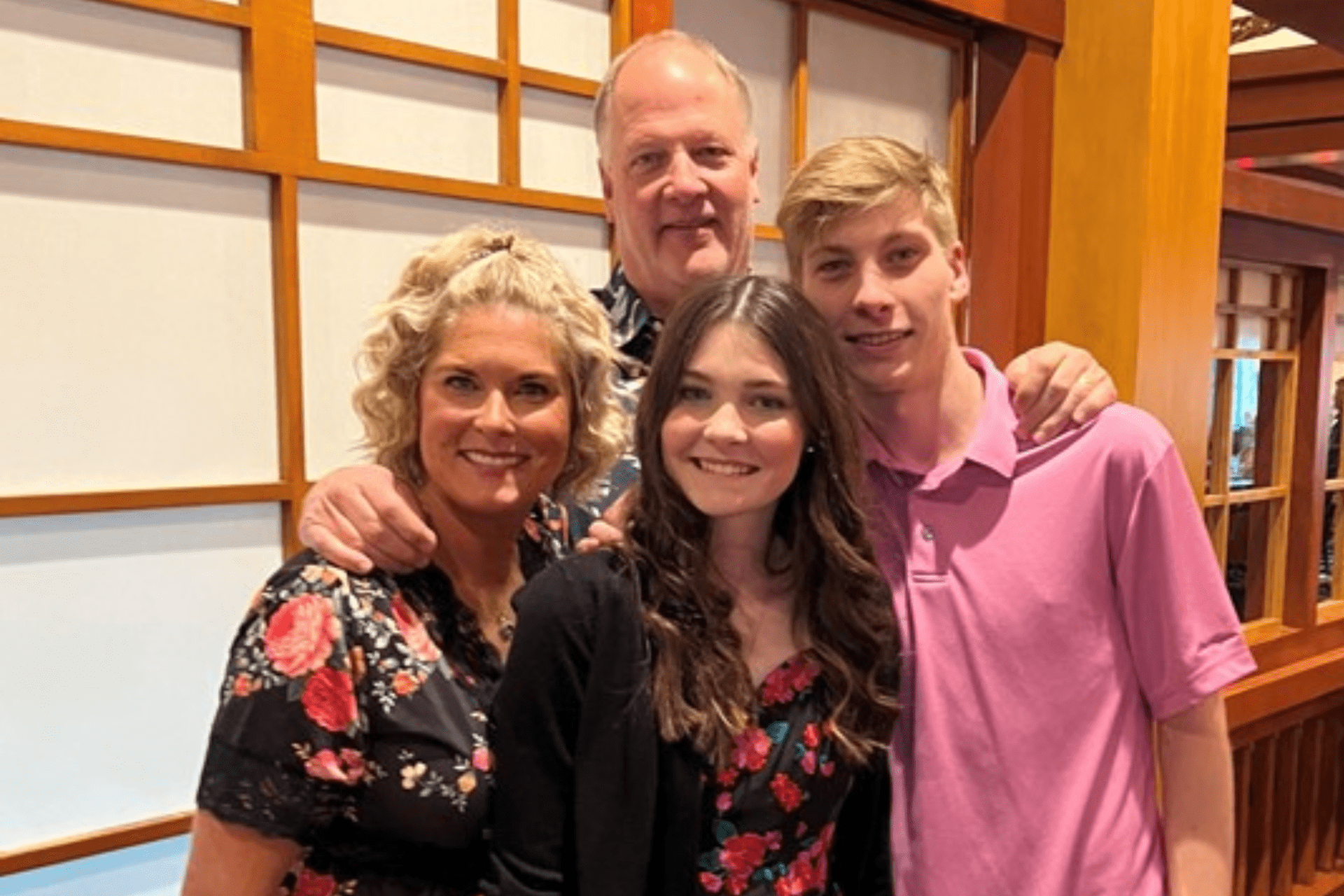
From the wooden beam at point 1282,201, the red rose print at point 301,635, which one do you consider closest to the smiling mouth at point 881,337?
the red rose print at point 301,635

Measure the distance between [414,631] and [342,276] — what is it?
2.26 feet

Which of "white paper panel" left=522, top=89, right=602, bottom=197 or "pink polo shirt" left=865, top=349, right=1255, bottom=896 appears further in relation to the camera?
"white paper panel" left=522, top=89, right=602, bottom=197

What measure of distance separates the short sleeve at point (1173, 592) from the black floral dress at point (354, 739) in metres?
0.64

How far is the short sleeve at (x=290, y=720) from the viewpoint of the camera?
947mm

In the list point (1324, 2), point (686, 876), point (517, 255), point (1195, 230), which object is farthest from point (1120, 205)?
point (686, 876)

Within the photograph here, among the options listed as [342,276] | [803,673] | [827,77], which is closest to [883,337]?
[803,673]

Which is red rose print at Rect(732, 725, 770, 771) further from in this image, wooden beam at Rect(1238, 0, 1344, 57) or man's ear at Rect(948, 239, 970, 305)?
wooden beam at Rect(1238, 0, 1344, 57)

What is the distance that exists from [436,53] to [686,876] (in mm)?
1150

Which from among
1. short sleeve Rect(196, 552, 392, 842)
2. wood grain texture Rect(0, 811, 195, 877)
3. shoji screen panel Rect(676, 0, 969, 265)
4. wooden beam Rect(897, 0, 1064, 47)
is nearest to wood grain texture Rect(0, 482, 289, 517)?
wood grain texture Rect(0, 811, 195, 877)

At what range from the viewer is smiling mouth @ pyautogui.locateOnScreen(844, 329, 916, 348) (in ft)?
3.76

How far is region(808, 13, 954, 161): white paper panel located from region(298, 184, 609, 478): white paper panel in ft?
2.86

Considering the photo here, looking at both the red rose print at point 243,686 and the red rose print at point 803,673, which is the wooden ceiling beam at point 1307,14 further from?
the red rose print at point 243,686

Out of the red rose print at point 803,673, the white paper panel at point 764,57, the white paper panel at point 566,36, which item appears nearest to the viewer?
the red rose print at point 803,673

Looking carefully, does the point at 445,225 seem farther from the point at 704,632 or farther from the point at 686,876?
the point at 686,876
